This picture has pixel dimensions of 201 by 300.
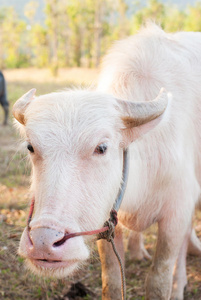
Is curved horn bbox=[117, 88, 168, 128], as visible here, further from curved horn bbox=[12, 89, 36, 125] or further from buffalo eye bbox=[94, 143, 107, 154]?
curved horn bbox=[12, 89, 36, 125]

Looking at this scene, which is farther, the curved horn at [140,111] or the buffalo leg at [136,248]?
the buffalo leg at [136,248]

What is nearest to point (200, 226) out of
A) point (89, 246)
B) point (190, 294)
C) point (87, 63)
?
point (190, 294)

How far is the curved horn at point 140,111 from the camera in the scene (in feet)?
7.13

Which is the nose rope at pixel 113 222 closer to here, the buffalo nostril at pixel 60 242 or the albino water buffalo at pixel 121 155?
the albino water buffalo at pixel 121 155

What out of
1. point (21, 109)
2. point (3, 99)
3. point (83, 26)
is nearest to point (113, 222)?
point (21, 109)

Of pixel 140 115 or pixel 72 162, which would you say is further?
pixel 140 115

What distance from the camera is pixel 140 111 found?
85.8 inches

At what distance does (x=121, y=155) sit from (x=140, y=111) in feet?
1.03

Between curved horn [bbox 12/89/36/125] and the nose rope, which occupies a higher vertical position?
curved horn [bbox 12/89/36/125]

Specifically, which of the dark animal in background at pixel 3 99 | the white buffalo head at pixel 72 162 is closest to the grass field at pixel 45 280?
the white buffalo head at pixel 72 162

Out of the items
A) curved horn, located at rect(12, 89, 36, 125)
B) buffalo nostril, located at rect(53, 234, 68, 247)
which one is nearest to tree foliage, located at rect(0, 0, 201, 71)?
curved horn, located at rect(12, 89, 36, 125)

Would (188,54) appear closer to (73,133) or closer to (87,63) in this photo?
(73,133)

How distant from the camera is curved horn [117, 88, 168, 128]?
2174 millimetres

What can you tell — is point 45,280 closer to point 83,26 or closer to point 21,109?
point 21,109
